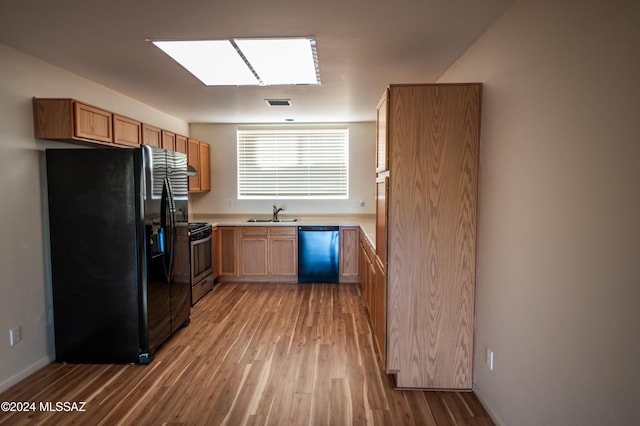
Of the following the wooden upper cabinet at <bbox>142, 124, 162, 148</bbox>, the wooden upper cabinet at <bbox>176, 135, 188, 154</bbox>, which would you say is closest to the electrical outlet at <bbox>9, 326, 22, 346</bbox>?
the wooden upper cabinet at <bbox>142, 124, 162, 148</bbox>

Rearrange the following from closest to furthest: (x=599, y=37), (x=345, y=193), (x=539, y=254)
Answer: (x=599, y=37) < (x=539, y=254) < (x=345, y=193)

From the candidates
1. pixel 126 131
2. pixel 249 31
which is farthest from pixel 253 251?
pixel 249 31

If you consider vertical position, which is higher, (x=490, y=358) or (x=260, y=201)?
(x=260, y=201)

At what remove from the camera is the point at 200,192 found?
5.60 m

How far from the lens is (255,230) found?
5035mm

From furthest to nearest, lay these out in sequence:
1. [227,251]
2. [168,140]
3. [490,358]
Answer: [227,251]
[168,140]
[490,358]

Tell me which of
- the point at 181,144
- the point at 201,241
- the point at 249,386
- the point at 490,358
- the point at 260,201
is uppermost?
the point at 181,144

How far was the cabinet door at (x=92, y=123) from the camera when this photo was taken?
105 inches

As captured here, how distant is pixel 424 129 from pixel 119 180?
94.4 inches

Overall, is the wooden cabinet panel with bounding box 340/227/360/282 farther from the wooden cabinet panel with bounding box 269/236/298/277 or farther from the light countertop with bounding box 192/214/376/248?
the wooden cabinet panel with bounding box 269/236/298/277

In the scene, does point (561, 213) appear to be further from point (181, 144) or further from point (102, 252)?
point (181, 144)

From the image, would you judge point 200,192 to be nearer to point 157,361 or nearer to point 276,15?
point 157,361

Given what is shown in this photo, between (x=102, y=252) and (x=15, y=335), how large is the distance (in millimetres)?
807

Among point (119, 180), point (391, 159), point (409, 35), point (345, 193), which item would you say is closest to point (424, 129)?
point (391, 159)
